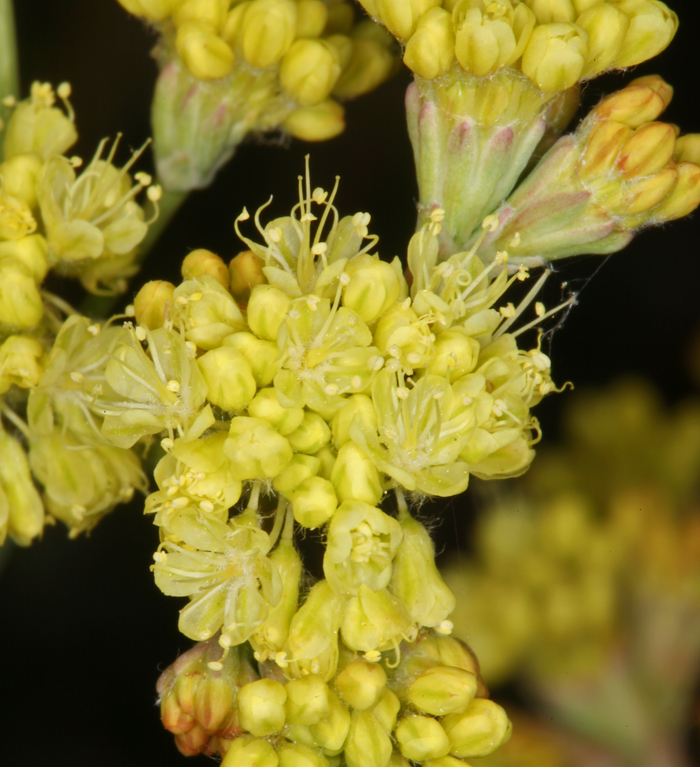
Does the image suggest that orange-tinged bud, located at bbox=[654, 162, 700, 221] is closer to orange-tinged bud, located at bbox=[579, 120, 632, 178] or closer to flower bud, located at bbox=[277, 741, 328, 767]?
orange-tinged bud, located at bbox=[579, 120, 632, 178]

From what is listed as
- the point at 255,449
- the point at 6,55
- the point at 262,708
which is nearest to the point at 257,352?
the point at 255,449

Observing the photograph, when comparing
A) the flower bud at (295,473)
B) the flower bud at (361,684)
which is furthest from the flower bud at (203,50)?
the flower bud at (361,684)

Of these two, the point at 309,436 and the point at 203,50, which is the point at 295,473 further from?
the point at 203,50

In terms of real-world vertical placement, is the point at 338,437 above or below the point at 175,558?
above

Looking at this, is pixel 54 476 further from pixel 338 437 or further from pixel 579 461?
pixel 579 461

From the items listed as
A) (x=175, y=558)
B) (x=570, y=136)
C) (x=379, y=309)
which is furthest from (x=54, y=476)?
(x=570, y=136)
